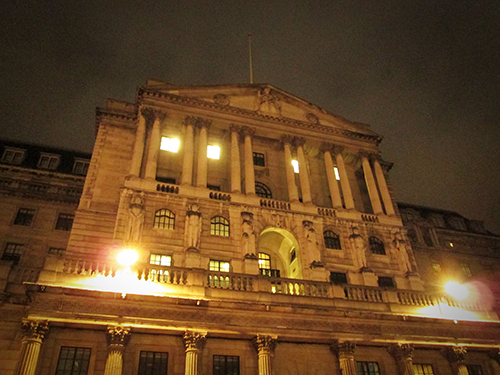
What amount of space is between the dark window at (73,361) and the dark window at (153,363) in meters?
2.65

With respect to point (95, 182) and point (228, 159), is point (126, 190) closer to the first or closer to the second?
point (95, 182)

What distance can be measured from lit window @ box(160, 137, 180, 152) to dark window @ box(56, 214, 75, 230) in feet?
40.0

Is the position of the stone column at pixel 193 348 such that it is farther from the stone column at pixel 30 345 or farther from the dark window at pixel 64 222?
the dark window at pixel 64 222

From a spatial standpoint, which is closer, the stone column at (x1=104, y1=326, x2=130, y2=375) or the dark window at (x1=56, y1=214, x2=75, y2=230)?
the stone column at (x1=104, y1=326, x2=130, y2=375)

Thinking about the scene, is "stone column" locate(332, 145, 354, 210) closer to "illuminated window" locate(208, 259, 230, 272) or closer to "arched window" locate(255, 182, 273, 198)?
"arched window" locate(255, 182, 273, 198)

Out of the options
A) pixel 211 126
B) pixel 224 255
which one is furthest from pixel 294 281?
pixel 211 126

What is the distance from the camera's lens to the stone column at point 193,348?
20.6 m

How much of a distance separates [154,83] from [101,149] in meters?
7.26

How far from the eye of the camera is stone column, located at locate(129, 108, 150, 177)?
2975 centimetres

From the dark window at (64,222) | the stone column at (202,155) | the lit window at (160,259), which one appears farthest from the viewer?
the dark window at (64,222)

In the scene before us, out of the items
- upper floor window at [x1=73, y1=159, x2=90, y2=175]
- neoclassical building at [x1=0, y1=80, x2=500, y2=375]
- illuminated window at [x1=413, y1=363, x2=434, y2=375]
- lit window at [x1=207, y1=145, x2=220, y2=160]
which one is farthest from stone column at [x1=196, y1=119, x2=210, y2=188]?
illuminated window at [x1=413, y1=363, x2=434, y2=375]

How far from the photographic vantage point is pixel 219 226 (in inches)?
1141

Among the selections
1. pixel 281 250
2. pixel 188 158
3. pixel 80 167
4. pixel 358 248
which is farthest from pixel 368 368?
pixel 80 167

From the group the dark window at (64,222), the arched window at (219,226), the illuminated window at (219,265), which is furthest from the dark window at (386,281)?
the dark window at (64,222)
